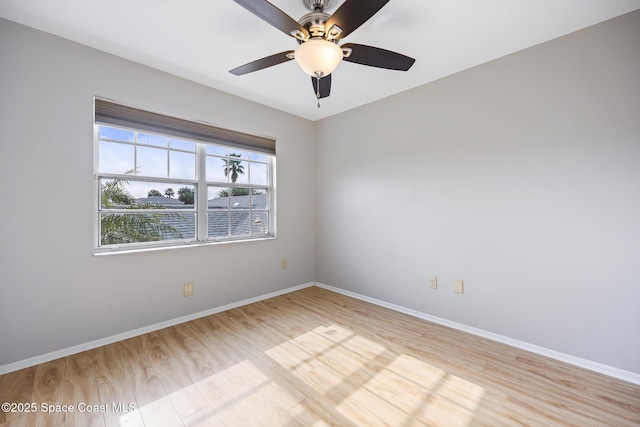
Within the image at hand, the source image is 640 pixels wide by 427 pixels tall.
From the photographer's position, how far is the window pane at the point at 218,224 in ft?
9.81

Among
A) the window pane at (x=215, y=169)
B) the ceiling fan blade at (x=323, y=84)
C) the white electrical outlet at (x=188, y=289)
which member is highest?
the ceiling fan blade at (x=323, y=84)

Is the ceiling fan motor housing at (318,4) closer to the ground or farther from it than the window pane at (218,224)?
farther from it

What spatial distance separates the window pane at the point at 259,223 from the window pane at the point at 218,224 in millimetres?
359

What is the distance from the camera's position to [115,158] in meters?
2.39

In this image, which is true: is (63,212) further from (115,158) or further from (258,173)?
(258,173)

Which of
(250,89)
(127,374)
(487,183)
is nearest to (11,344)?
(127,374)

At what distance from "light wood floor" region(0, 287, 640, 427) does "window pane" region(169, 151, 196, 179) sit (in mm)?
1546

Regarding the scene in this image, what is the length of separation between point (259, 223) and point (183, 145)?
1269mm

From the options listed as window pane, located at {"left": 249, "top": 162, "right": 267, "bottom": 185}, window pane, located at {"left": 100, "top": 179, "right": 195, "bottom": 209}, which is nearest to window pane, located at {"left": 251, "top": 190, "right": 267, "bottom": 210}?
window pane, located at {"left": 249, "top": 162, "right": 267, "bottom": 185}

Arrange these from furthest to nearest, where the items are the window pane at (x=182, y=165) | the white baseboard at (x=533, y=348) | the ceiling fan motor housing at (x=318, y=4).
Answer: the window pane at (x=182, y=165) → the white baseboard at (x=533, y=348) → the ceiling fan motor housing at (x=318, y=4)

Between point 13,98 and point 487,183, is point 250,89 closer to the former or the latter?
point 13,98

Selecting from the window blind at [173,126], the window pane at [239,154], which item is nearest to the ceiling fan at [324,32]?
the window blind at [173,126]

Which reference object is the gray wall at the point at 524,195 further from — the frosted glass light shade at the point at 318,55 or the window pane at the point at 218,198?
the window pane at the point at 218,198

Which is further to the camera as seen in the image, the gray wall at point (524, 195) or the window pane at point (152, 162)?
the window pane at point (152, 162)
